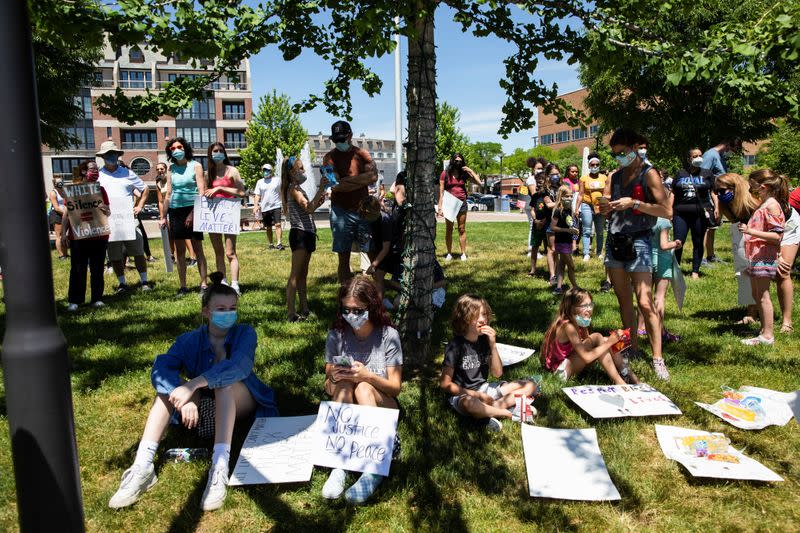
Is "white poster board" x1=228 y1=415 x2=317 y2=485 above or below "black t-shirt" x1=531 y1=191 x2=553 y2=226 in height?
below

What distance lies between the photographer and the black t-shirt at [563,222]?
788 centimetres

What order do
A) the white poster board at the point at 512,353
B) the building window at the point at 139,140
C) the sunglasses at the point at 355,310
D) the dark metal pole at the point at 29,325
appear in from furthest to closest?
A: the building window at the point at 139,140 → the white poster board at the point at 512,353 → the sunglasses at the point at 355,310 → the dark metal pole at the point at 29,325

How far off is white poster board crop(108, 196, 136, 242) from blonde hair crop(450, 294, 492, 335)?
234 inches

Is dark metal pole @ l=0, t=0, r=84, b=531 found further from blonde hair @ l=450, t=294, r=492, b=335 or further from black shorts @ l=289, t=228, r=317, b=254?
black shorts @ l=289, t=228, r=317, b=254

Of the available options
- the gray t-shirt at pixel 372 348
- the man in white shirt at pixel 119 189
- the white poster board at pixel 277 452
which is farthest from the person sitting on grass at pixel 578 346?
the man in white shirt at pixel 119 189

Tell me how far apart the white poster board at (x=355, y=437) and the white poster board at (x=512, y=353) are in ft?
5.86

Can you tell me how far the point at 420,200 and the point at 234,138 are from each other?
7061cm

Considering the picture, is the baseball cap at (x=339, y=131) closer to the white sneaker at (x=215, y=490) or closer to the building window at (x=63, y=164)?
the white sneaker at (x=215, y=490)

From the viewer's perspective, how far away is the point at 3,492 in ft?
10.7

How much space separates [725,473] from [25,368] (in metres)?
3.46

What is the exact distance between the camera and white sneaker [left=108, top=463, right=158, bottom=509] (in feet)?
10.3

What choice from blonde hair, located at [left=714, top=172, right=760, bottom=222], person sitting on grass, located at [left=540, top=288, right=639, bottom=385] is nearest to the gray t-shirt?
person sitting on grass, located at [left=540, top=288, right=639, bottom=385]

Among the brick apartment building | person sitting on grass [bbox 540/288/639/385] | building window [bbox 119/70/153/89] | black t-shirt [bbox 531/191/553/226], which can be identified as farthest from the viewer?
building window [bbox 119/70/153/89]

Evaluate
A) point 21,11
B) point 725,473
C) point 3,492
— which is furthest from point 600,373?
point 21,11
